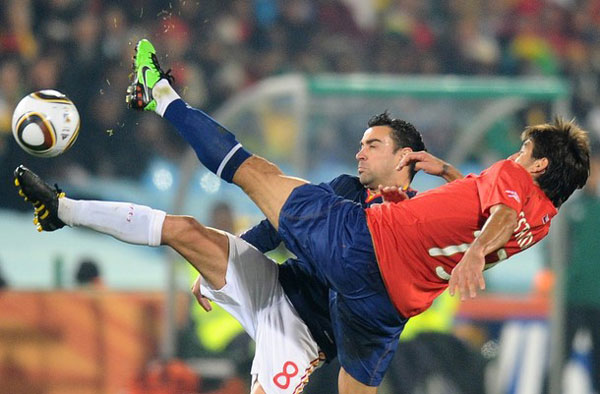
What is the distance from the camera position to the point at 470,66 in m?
12.3

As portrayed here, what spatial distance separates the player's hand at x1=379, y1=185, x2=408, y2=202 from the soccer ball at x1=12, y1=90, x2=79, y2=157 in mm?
1520

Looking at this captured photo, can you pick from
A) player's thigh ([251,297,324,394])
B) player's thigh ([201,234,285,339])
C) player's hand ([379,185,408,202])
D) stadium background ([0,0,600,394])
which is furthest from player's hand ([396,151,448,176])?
stadium background ([0,0,600,394])

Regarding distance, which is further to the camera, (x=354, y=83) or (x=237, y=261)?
(x=354, y=83)

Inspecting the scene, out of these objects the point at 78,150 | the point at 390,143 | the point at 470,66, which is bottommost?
the point at 390,143

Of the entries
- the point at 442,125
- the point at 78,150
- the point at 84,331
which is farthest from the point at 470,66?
the point at 84,331

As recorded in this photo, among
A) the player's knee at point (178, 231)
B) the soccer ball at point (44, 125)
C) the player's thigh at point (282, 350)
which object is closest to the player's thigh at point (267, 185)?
the player's knee at point (178, 231)

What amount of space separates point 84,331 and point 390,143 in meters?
3.80

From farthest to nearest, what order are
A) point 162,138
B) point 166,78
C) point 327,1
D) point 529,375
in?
point 327,1, point 162,138, point 529,375, point 166,78

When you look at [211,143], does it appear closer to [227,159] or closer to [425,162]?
[227,159]

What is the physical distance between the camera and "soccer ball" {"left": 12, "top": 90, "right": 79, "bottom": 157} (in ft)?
17.2

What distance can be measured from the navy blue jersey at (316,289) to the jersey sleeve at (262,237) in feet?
0.50

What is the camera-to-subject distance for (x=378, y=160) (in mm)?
5508

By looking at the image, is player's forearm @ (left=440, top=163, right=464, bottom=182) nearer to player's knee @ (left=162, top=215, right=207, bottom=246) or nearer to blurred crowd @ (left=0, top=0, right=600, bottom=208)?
player's knee @ (left=162, top=215, right=207, bottom=246)

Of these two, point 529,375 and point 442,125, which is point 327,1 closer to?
point 442,125
